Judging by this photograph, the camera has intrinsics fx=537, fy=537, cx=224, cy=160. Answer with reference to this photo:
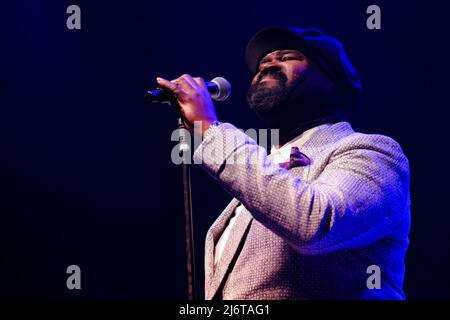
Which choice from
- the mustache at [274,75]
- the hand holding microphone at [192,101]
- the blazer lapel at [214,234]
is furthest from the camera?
the mustache at [274,75]

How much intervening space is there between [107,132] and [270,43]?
182 cm

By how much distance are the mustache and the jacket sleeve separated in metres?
0.55

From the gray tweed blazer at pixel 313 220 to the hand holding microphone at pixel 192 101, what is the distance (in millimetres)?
51

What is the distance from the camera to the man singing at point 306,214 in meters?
1.32

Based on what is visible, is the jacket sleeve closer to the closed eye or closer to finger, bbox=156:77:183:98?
finger, bbox=156:77:183:98

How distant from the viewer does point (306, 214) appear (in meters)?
1.31

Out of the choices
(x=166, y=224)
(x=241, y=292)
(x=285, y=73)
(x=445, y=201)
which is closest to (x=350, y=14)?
(x=445, y=201)

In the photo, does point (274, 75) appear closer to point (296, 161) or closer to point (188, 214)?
point (296, 161)

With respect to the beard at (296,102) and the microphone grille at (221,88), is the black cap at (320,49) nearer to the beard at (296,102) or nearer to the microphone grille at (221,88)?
the beard at (296,102)

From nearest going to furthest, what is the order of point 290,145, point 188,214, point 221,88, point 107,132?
point 188,214 < point 221,88 < point 290,145 < point 107,132

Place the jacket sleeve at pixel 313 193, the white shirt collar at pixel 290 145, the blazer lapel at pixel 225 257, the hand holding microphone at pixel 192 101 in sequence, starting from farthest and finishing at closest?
the white shirt collar at pixel 290 145, the blazer lapel at pixel 225 257, the hand holding microphone at pixel 192 101, the jacket sleeve at pixel 313 193

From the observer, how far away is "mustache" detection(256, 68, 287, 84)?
6.50 ft

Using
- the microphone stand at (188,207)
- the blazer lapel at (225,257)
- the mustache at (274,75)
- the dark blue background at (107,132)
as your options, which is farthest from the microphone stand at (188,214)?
the dark blue background at (107,132)

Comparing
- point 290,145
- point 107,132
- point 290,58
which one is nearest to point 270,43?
point 290,58
